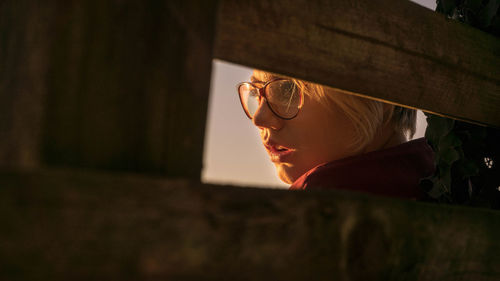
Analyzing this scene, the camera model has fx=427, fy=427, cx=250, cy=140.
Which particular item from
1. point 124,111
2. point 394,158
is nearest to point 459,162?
point 394,158

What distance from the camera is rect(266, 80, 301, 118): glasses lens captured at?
6.59ft

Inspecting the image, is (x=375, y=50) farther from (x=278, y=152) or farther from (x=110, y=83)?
(x=278, y=152)

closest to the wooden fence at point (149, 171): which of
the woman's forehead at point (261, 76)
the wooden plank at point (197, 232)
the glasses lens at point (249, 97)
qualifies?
the wooden plank at point (197, 232)

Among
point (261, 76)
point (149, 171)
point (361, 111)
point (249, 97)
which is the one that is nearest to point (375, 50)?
point (149, 171)

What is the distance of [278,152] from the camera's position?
2084 millimetres

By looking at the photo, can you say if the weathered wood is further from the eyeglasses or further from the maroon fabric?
the eyeglasses

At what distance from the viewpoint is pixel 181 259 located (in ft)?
1.79

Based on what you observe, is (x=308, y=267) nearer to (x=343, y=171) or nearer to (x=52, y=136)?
(x=52, y=136)

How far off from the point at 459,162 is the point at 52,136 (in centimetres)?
121

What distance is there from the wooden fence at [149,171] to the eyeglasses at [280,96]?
1.20 metres

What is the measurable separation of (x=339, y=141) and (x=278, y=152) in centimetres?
33

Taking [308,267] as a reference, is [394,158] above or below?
above

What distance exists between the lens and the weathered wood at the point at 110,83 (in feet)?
1.75

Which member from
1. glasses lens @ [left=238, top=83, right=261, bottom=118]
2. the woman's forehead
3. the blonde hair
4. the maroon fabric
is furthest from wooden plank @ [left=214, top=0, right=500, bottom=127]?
glasses lens @ [left=238, top=83, right=261, bottom=118]
